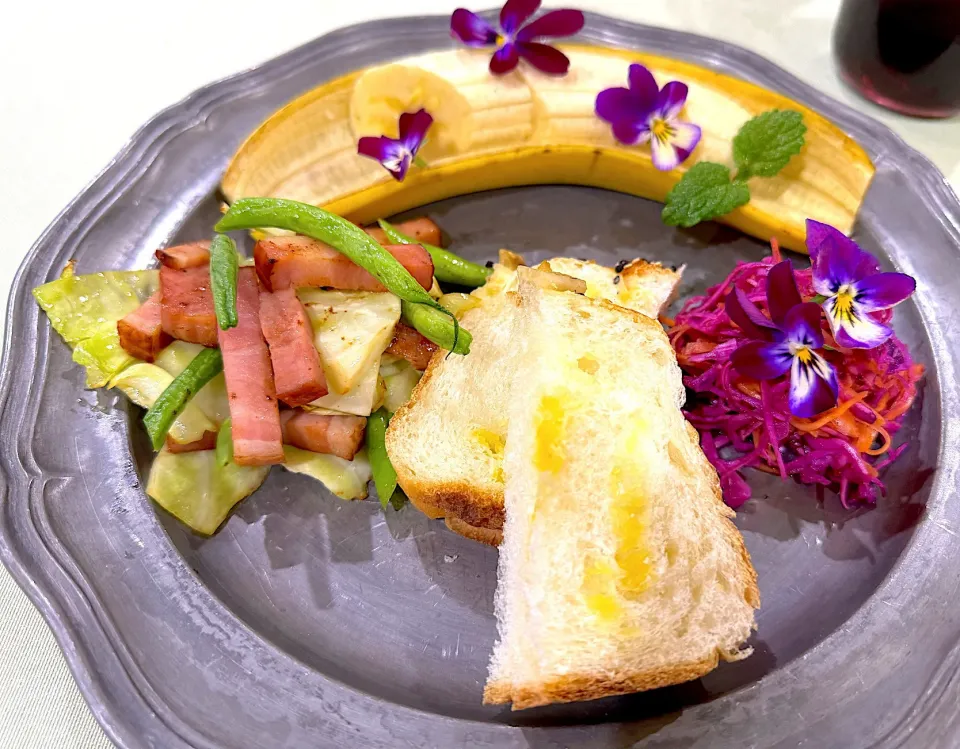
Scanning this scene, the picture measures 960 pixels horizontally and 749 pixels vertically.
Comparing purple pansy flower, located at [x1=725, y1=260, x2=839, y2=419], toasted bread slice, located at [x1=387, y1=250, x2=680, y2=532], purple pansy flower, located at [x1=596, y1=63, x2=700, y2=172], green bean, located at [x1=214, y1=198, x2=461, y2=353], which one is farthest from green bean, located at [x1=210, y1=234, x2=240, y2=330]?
purple pansy flower, located at [x1=725, y1=260, x2=839, y2=419]

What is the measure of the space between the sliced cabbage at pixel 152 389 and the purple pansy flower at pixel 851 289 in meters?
2.05

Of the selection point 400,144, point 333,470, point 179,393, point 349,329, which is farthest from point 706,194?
point 179,393

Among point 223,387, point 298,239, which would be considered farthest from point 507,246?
point 223,387

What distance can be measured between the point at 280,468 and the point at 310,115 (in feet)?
4.34

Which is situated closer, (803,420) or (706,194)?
(803,420)

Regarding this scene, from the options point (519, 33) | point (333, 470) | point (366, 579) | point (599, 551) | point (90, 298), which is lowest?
point (366, 579)

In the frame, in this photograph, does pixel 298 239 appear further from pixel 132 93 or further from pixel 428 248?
pixel 132 93

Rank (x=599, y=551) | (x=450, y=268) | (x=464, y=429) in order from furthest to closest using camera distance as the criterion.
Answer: (x=450, y=268) → (x=464, y=429) → (x=599, y=551)

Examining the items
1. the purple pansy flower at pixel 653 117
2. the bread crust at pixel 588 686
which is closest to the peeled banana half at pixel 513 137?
the purple pansy flower at pixel 653 117

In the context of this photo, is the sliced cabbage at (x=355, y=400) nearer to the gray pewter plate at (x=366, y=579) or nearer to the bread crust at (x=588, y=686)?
the gray pewter plate at (x=366, y=579)

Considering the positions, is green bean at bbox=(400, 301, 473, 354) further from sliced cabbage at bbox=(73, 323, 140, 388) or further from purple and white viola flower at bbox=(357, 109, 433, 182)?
sliced cabbage at bbox=(73, 323, 140, 388)

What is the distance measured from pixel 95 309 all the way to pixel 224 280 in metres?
0.57

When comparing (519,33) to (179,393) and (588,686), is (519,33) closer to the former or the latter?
(179,393)

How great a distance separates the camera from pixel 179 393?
2037 mm
